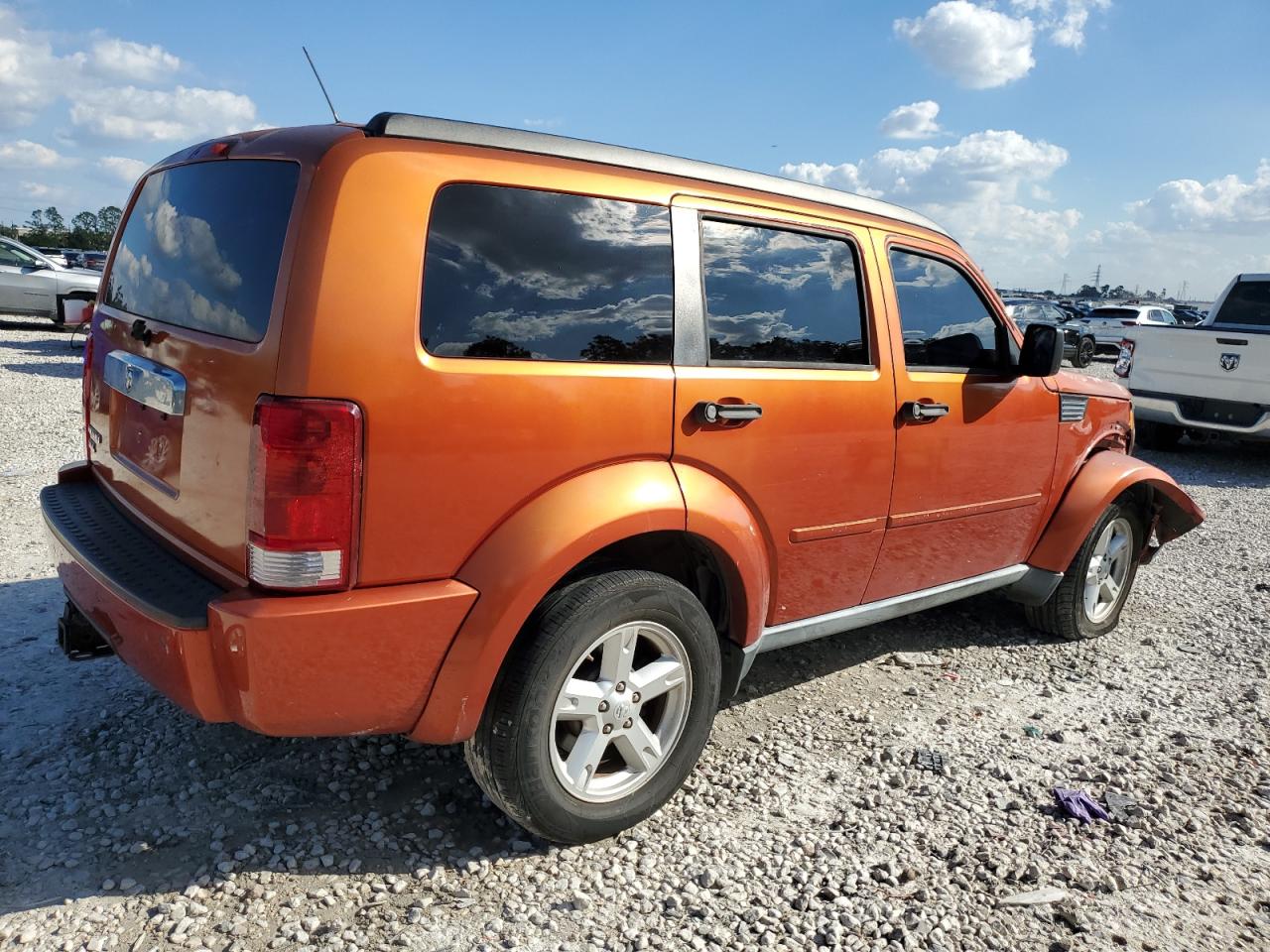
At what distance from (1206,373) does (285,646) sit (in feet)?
32.4

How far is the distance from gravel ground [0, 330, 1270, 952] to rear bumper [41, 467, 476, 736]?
→ 0.56m

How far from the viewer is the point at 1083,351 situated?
4582 millimetres

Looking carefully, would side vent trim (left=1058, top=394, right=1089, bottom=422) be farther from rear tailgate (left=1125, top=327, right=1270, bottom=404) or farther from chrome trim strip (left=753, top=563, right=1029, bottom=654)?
rear tailgate (left=1125, top=327, right=1270, bottom=404)

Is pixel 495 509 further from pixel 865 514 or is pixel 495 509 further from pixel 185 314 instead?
pixel 865 514

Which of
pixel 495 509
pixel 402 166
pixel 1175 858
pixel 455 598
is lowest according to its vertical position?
pixel 1175 858

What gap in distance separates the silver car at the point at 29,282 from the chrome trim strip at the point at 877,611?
15838 millimetres

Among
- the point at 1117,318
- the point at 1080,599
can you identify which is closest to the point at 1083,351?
the point at 1080,599

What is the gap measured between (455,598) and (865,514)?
168 centimetres

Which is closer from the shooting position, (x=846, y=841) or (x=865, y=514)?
(x=846, y=841)

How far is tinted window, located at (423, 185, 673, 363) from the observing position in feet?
7.59

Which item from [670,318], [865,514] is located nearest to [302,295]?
[670,318]

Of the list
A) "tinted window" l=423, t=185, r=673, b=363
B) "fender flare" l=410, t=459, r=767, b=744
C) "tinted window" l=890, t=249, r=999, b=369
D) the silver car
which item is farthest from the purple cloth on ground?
the silver car

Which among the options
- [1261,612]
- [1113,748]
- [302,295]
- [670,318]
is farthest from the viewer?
[1261,612]

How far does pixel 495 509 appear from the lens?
7.77 ft
